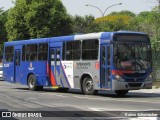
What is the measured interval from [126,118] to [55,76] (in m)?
12.6

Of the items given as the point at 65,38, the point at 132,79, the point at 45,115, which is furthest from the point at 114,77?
the point at 45,115

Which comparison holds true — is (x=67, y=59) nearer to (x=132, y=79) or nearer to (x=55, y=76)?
(x=55, y=76)

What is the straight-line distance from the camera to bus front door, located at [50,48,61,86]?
80.7 feet

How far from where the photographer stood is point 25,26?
170 feet

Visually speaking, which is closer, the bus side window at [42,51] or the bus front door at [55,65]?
the bus front door at [55,65]

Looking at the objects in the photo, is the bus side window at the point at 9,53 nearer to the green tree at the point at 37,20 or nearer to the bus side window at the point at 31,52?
the bus side window at the point at 31,52

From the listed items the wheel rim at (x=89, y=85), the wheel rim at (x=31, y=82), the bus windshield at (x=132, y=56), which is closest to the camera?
the bus windshield at (x=132, y=56)

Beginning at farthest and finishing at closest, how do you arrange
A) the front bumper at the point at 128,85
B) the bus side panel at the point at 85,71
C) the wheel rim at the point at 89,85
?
the wheel rim at the point at 89,85 < the bus side panel at the point at 85,71 < the front bumper at the point at 128,85

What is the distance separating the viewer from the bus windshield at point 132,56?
20.7m

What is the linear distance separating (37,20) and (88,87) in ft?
97.1

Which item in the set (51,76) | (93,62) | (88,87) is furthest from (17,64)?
(93,62)

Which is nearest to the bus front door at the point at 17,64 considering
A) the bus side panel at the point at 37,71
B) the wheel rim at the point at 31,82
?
the bus side panel at the point at 37,71

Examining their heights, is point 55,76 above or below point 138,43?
below

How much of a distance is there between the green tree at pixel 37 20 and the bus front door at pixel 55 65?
24.6 metres
